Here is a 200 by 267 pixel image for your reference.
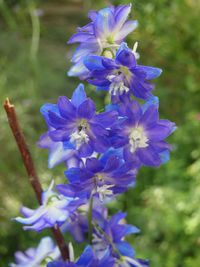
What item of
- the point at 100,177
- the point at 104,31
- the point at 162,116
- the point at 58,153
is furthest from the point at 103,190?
the point at 162,116

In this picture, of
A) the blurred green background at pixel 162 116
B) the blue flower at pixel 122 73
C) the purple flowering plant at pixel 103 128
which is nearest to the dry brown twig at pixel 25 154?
the purple flowering plant at pixel 103 128

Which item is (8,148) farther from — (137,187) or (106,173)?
(106,173)

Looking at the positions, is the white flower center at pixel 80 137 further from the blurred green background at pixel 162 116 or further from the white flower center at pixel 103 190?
the blurred green background at pixel 162 116

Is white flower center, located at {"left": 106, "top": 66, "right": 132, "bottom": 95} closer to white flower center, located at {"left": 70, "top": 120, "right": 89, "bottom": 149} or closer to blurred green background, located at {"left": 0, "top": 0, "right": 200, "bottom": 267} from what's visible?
white flower center, located at {"left": 70, "top": 120, "right": 89, "bottom": 149}

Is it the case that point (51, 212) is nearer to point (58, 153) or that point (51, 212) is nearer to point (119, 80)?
point (58, 153)

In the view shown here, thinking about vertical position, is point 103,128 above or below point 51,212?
above

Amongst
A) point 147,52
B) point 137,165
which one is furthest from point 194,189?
point 137,165

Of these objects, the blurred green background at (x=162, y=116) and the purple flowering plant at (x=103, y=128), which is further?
the blurred green background at (x=162, y=116)
